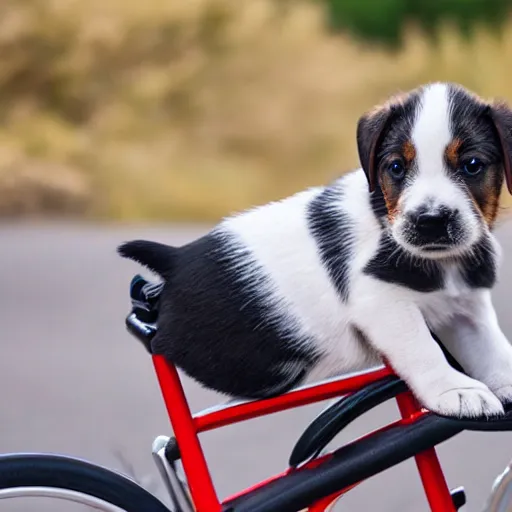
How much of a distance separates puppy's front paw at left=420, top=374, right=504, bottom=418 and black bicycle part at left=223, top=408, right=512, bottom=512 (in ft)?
0.08

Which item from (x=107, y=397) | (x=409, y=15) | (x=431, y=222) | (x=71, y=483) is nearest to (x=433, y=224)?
(x=431, y=222)

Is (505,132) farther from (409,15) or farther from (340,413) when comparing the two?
(409,15)

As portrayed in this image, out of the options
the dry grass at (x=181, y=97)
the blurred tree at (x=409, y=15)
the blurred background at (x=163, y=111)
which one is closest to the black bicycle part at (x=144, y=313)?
the blurred background at (x=163, y=111)

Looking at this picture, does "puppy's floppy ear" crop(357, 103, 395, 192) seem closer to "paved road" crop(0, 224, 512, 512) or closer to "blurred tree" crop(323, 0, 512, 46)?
"paved road" crop(0, 224, 512, 512)

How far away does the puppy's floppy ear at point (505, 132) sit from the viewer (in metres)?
0.52

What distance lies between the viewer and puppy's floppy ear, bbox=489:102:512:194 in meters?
0.52

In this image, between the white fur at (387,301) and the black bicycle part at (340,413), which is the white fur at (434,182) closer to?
the white fur at (387,301)

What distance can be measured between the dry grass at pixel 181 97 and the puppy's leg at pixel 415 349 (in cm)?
153

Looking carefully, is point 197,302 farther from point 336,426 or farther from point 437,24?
point 437,24

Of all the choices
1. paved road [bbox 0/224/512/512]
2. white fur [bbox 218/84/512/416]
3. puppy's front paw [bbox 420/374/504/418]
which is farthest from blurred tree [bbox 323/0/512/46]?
puppy's front paw [bbox 420/374/504/418]

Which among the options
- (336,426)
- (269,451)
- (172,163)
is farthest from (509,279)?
(336,426)

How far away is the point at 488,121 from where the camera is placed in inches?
21.1

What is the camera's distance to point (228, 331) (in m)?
0.61

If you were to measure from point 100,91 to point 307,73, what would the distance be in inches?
24.1
